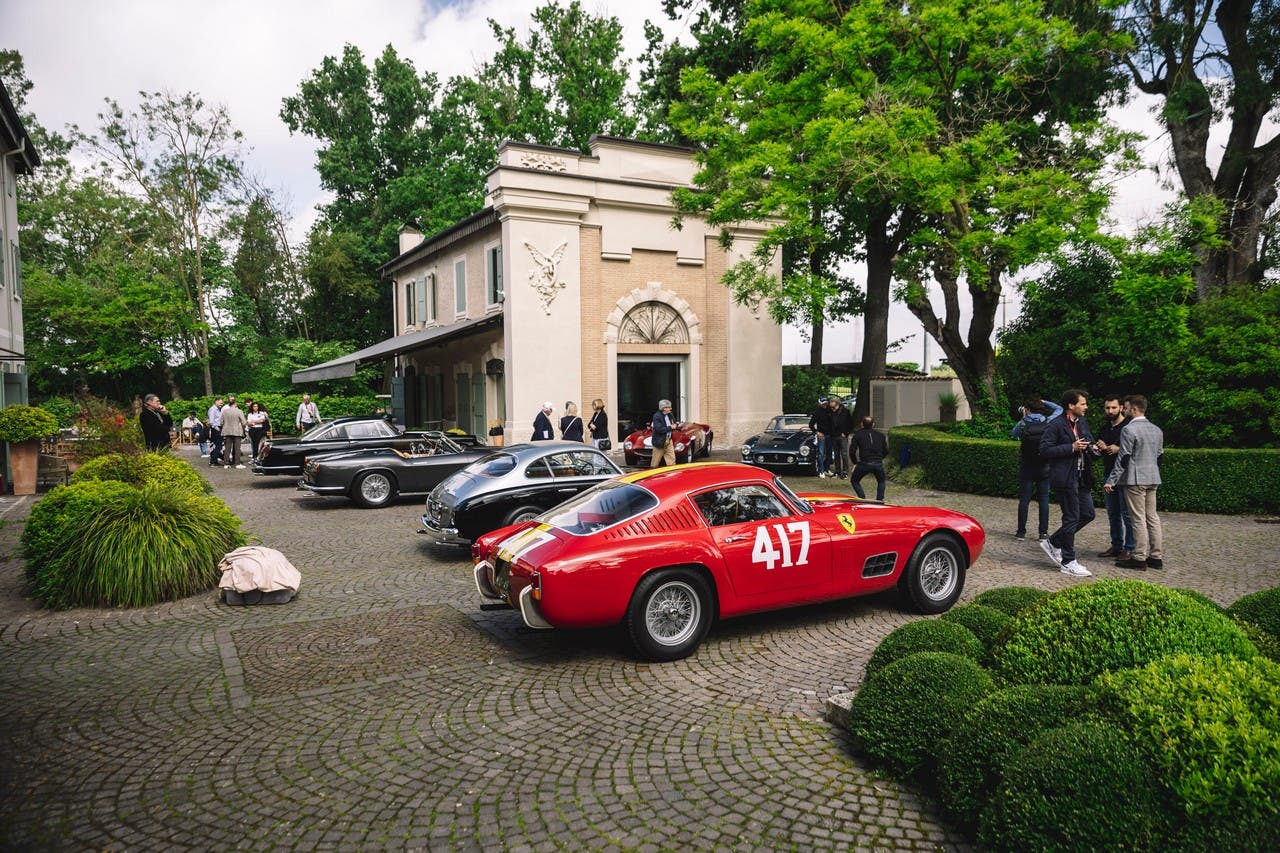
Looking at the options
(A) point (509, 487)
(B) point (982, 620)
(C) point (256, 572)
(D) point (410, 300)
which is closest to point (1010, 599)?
(B) point (982, 620)

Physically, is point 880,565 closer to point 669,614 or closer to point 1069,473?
point 669,614

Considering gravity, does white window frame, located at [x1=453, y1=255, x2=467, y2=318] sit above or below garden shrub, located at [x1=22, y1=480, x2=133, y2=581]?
above

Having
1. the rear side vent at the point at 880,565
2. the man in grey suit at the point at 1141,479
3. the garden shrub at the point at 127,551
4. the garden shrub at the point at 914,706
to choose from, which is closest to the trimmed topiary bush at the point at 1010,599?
the garden shrub at the point at 914,706

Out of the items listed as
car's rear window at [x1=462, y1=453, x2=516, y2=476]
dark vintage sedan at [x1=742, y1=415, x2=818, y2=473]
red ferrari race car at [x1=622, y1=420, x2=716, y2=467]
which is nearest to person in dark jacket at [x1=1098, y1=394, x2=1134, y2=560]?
car's rear window at [x1=462, y1=453, x2=516, y2=476]

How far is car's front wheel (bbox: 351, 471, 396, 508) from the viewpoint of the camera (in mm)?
13227

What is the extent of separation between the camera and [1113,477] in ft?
27.8

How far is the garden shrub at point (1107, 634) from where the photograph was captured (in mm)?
3414

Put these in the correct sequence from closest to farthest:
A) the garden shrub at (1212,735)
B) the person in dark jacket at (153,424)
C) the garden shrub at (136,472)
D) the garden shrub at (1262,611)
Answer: the garden shrub at (1212,735)
the garden shrub at (1262,611)
the garden shrub at (136,472)
the person in dark jacket at (153,424)

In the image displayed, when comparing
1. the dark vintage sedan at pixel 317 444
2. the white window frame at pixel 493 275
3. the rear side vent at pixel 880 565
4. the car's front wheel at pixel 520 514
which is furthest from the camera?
the white window frame at pixel 493 275

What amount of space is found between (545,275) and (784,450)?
8.46 metres

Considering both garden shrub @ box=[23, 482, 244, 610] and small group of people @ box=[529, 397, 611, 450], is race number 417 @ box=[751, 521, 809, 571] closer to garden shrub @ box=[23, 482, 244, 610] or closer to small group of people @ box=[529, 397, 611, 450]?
garden shrub @ box=[23, 482, 244, 610]

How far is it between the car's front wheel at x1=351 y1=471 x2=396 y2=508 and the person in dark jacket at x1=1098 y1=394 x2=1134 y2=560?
1075cm

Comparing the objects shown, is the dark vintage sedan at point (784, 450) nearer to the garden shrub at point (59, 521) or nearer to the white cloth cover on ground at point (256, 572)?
the white cloth cover on ground at point (256, 572)

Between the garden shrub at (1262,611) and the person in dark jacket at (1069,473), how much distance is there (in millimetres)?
4189
